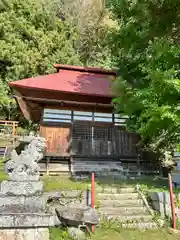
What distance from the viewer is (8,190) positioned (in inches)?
201

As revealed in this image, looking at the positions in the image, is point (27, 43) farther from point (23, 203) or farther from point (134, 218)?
point (23, 203)

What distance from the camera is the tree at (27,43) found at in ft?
73.6

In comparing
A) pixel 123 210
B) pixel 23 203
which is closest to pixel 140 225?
pixel 123 210

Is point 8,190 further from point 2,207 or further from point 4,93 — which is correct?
point 4,93

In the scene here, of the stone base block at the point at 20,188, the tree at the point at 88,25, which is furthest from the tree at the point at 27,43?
the stone base block at the point at 20,188

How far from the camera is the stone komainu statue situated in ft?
17.9

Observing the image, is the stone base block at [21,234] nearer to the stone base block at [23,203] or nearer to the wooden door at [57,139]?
the stone base block at [23,203]

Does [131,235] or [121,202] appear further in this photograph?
[121,202]

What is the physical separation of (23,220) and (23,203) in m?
0.46

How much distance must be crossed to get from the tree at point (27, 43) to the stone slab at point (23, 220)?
17.7 metres

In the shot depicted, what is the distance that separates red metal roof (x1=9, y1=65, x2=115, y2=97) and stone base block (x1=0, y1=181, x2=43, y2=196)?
6090 mm

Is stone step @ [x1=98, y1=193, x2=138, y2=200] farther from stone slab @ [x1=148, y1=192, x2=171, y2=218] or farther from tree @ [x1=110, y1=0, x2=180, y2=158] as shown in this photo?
tree @ [x1=110, y1=0, x2=180, y2=158]

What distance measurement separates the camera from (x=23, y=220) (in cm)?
450

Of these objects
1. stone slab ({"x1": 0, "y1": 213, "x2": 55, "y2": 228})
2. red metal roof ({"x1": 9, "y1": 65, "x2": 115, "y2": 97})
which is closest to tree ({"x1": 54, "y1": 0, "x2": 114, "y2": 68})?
red metal roof ({"x1": 9, "y1": 65, "x2": 115, "y2": 97})
